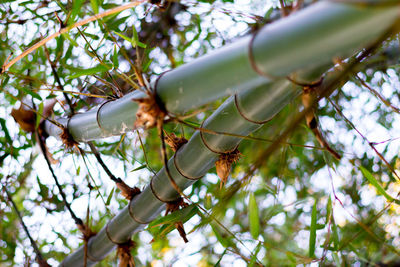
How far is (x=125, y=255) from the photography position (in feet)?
2.81

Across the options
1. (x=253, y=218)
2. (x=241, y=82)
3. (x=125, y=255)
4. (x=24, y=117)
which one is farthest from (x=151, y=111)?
(x=24, y=117)

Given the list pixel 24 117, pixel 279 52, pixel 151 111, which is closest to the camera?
pixel 279 52

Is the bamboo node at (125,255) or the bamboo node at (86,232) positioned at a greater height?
the bamboo node at (86,232)

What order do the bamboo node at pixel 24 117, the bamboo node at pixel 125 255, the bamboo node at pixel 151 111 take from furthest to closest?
the bamboo node at pixel 24 117 → the bamboo node at pixel 125 255 → the bamboo node at pixel 151 111

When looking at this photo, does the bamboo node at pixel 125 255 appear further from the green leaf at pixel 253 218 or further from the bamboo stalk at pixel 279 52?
the bamboo stalk at pixel 279 52

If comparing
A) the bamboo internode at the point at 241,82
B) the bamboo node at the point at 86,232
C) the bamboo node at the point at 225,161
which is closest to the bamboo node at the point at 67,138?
the bamboo internode at the point at 241,82

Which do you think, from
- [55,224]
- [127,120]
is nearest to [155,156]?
[55,224]

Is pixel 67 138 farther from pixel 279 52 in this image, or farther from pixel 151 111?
pixel 279 52

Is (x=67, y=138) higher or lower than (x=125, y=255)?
→ higher

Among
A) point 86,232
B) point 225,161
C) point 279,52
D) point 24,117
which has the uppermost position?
point 24,117

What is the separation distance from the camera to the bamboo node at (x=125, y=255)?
848mm

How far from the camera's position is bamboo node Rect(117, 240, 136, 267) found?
848mm

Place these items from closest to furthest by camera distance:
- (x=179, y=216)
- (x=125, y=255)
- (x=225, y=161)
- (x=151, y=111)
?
(x=151, y=111)
(x=225, y=161)
(x=179, y=216)
(x=125, y=255)

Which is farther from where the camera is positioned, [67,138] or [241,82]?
[67,138]
